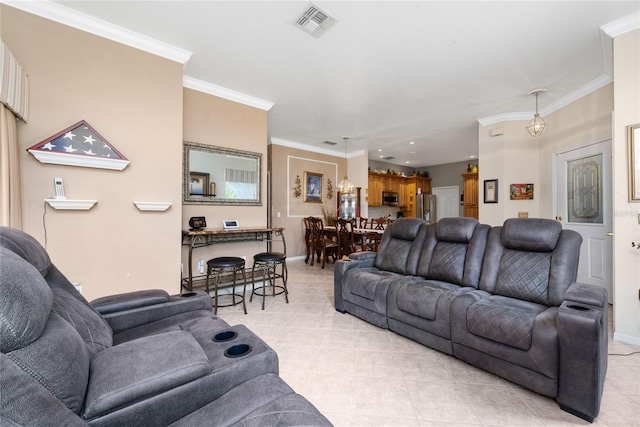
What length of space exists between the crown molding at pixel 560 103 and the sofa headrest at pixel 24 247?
17.8 feet

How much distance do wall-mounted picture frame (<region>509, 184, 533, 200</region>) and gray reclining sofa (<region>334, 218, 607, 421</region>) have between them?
261cm

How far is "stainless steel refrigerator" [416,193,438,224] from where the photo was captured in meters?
8.86

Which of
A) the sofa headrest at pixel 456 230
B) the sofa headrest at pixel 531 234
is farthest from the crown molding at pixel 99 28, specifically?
the sofa headrest at pixel 531 234

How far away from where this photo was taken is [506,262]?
2279 millimetres

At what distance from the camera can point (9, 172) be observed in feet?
6.46

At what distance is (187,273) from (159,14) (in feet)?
9.20

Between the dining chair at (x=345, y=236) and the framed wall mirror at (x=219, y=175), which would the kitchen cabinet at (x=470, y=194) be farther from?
the framed wall mirror at (x=219, y=175)

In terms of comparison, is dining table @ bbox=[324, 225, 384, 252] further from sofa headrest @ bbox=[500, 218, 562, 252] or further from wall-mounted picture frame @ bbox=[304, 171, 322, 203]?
sofa headrest @ bbox=[500, 218, 562, 252]

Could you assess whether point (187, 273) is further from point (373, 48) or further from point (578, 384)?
point (578, 384)

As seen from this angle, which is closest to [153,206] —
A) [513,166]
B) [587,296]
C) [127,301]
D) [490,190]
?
[127,301]

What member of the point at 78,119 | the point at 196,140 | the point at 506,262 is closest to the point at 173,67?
the point at 196,140

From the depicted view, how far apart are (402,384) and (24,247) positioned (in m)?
2.24

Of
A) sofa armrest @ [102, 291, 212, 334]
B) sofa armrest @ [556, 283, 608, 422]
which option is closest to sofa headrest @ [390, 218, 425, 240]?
sofa armrest @ [556, 283, 608, 422]

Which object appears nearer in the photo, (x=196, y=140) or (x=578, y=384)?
(x=578, y=384)
